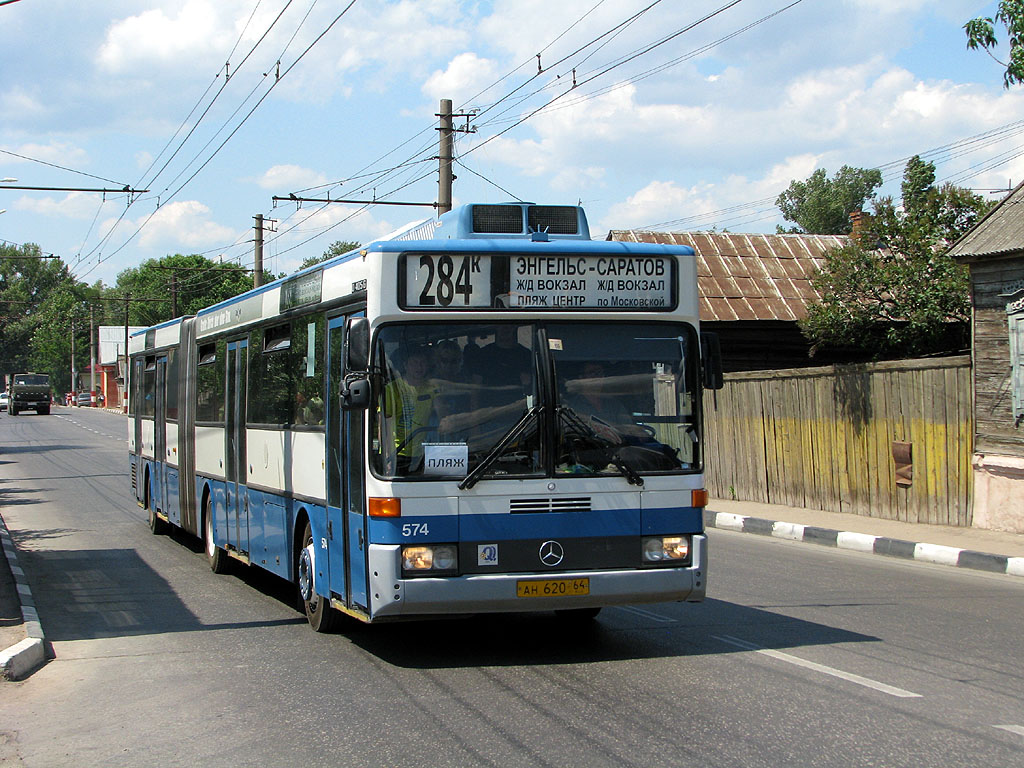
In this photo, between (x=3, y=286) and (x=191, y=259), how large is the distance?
3944 centimetres

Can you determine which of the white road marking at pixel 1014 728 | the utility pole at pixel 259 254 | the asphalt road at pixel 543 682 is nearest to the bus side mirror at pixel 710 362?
the asphalt road at pixel 543 682

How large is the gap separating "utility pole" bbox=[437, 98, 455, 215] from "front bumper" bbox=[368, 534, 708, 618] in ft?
52.8

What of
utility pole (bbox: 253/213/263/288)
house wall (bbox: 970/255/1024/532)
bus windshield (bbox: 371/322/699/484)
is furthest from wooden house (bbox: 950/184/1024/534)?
utility pole (bbox: 253/213/263/288)

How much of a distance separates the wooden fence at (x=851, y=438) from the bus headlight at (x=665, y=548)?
8436 mm

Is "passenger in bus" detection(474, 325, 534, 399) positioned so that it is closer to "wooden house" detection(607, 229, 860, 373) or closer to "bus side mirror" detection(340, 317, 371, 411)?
"bus side mirror" detection(340, 317, 371, 411)

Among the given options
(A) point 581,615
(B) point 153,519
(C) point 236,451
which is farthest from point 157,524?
(A) point 581,615

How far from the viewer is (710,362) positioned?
24.5 feet

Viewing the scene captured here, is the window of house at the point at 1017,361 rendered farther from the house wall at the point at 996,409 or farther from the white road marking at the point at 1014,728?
the white road marking at the point at 1014,728

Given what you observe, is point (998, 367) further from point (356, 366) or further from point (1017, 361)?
point (356, 366)

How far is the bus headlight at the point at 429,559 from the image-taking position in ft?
22.5

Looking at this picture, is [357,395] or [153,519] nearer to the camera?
[357,395]

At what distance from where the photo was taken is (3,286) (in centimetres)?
12350

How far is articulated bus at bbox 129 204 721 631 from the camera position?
272 inches

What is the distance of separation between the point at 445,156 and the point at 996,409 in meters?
12.8
